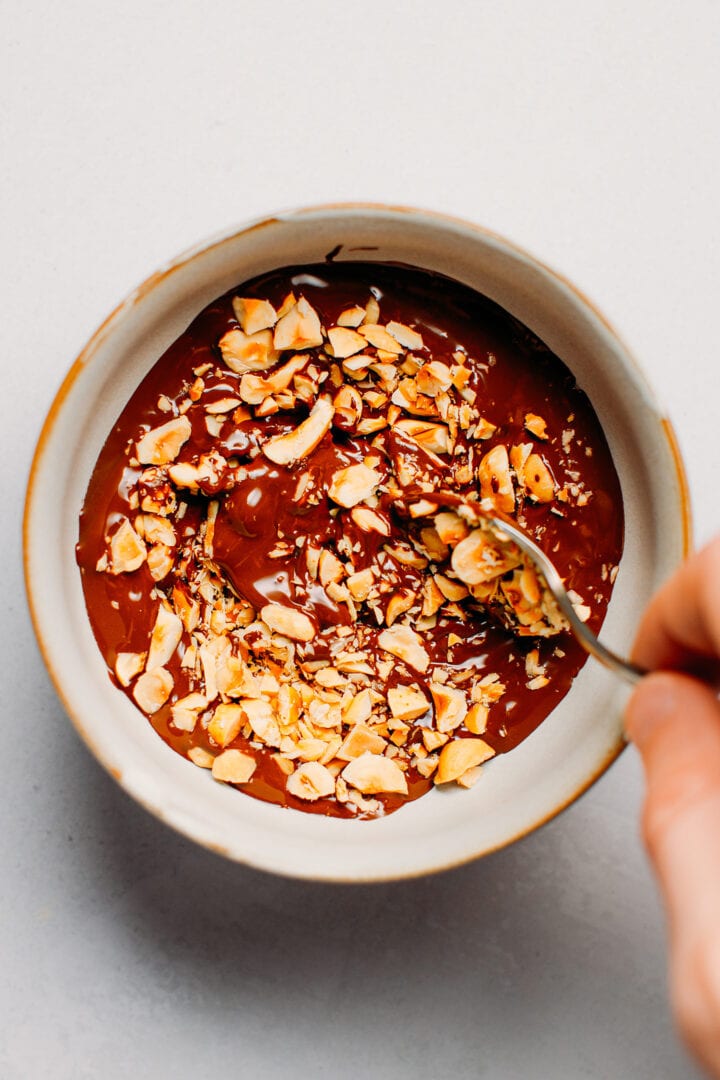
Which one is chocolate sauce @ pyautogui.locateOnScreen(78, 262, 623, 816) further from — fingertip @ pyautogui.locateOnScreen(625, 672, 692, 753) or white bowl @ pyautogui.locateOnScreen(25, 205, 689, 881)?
fingertip @ pyautogui.locateOnScreen(625, 672, 692, 753)

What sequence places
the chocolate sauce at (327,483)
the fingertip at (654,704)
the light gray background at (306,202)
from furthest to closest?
1. the light gray background at (306,202)
2. the chocolate sauce at (327,483)
3. the fingertip at (654,704)

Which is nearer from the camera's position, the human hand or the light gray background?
the human hand

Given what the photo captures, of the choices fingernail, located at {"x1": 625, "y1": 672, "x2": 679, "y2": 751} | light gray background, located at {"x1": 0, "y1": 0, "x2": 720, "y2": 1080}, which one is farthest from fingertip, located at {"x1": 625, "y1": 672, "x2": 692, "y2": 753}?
light gray background, located at {"x1": 0, "y1": 0, "x2": 720, "y2": 1080}

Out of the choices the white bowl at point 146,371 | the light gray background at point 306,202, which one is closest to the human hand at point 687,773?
the white bowl at point 146,371

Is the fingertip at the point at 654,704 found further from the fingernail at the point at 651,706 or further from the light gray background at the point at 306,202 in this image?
the light gray background at the point at 306,202

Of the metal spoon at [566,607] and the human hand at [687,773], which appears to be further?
the metal spoon at [566,607]

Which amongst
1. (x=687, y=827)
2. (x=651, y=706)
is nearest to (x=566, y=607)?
(x=651, y=706)

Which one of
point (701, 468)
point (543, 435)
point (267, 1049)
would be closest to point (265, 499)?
point (543, 435)
